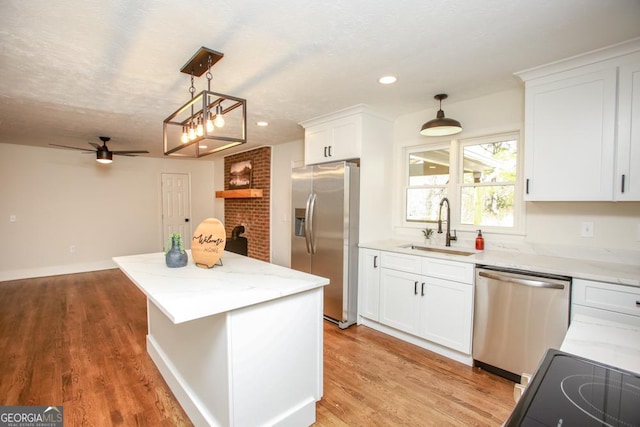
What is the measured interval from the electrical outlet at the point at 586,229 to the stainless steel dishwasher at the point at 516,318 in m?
0.60

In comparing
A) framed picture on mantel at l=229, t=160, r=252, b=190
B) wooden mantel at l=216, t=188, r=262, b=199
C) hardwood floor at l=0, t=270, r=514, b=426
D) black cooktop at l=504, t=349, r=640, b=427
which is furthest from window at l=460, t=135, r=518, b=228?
framed picture on mantel at l=229, t=160, r=252, b=190

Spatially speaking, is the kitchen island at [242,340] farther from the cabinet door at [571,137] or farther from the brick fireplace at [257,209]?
the brick fireplace at [257,209]

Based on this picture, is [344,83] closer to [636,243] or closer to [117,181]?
[636,243]

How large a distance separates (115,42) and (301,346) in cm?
216

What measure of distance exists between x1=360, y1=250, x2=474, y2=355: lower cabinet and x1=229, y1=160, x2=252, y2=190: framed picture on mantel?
131 inches

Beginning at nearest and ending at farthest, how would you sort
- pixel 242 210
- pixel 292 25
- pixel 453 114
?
pixel 292 25, pixel 453 114, pixel 242 210

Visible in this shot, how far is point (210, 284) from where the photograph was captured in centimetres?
171

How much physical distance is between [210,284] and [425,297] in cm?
190

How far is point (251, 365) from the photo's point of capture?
1579mm

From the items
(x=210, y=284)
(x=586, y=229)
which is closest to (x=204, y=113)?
(x=210, y=284)

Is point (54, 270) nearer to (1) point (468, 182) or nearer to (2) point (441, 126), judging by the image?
(2) point (441, 126)

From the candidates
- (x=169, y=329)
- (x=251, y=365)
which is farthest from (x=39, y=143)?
(x=251, y=365)

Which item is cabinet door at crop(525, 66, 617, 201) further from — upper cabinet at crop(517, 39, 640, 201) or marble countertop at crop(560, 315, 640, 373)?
marble countertop at crop(560, 315, 640, 373)

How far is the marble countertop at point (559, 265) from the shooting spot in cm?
186
